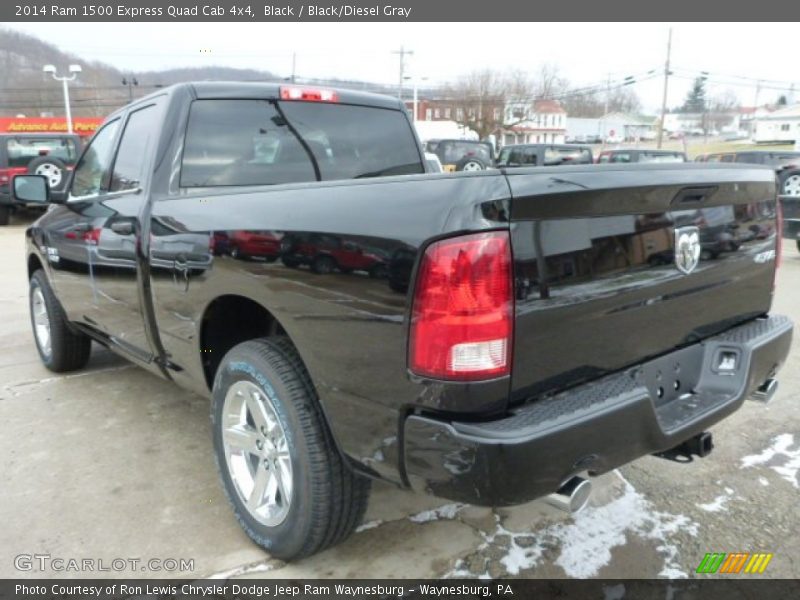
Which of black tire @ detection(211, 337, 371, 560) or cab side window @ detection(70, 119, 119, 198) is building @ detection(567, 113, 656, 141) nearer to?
cab side window @ detection(70, 119, 119, 198)

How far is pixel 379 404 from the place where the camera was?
1877 millimetres

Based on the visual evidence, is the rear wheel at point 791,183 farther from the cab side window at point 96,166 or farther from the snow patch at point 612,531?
the cab side window at point 96,166

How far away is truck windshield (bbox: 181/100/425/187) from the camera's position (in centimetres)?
306

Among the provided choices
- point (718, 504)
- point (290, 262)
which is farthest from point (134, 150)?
point (718, 504)

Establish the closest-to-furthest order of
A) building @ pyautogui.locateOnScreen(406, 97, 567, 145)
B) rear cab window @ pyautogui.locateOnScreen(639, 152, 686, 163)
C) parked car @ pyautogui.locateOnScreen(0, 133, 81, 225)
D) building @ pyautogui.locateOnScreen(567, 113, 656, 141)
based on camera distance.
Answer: parked car @ pyautogui.locateOnScreen(0, 133, 81, 225) → rear cab window @ pyautogui.locateOnScreen(639, 152, 686, 163) → building @ pyautogui.locateOnScreen(406, 97, 567, 145) → building @ pyautogui.locateOnScreen(567, 113, 656, 141)

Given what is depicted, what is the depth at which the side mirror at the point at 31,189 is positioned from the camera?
4004 mm

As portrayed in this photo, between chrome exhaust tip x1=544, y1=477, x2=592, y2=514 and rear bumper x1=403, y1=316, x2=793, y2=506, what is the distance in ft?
0.17

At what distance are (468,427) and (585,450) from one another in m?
0.35

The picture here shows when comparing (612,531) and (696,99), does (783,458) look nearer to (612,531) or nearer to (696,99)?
(612,531)

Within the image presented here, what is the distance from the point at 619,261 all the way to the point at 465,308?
58 centimetres

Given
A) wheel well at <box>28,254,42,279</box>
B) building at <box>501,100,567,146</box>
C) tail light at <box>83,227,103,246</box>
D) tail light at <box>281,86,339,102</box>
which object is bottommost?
wheel well at <box>28,254,42,279</box>

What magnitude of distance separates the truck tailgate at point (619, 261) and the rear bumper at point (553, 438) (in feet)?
0.25

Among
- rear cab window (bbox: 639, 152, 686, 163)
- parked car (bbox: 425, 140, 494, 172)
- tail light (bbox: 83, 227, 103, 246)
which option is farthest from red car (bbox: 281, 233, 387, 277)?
parked car (bbox: 425, 140, 494, 172)

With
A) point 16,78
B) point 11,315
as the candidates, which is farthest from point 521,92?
point 11,315
